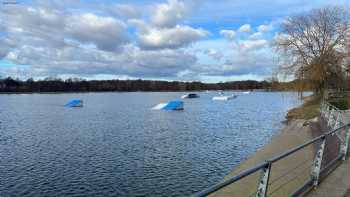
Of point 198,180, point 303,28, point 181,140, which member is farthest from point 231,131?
point 303,28

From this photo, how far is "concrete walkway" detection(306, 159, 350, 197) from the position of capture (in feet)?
22.3

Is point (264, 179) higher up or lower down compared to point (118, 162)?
higher up

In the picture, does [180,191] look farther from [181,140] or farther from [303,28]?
[303,28]

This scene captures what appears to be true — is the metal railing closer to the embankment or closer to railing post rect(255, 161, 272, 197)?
railing post rect(255, 161, 272, 197)

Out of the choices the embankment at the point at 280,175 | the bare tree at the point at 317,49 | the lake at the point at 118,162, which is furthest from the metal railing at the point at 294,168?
the bare tree at the point at 317,49

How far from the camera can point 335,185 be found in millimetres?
7293

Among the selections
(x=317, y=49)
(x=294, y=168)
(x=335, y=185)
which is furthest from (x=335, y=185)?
(x=317, y=49)

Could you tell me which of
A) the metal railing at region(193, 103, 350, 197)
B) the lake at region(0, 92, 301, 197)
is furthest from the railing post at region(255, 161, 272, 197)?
the lake at region(0, 92, 301, 197)

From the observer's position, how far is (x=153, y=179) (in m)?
14.4

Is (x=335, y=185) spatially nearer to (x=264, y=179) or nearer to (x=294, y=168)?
(x=294, y=168)

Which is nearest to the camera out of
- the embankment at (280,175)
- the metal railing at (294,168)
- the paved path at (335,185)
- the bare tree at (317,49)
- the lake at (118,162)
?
the metal railing at (294,168)

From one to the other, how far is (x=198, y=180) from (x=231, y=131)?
16.8 metres

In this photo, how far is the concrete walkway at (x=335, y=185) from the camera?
680cm

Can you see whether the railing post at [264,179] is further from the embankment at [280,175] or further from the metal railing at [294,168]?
the embankment at [280,175]
